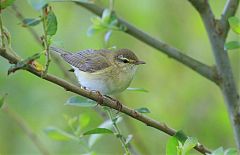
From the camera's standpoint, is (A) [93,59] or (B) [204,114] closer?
(A) [93,59]

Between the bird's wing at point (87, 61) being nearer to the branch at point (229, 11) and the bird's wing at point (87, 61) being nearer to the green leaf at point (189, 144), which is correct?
the branch at point (229, 11)

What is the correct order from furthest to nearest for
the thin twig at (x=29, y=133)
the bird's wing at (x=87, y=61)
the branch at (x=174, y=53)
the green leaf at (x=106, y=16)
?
the bird's wing at (x=87, y=61), the thin twig at (x=29, y=133), the branch at (x=174, y=53), the green leaf at (x=106, y=16)

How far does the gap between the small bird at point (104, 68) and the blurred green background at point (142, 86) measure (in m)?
1.22

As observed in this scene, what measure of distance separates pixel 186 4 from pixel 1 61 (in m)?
5.10

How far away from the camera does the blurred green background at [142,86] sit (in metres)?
6.21

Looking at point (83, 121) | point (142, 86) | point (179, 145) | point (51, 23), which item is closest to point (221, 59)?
point (83, 121)

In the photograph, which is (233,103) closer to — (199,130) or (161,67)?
(199,130)

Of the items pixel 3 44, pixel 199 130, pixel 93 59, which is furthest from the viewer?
pixel 199 130

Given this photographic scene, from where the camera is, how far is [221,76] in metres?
3.61

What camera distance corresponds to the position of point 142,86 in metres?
6.74

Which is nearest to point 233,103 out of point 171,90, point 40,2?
point 40,2

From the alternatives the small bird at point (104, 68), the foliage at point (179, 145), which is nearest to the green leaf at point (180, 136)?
the foliage at point (179, 145)

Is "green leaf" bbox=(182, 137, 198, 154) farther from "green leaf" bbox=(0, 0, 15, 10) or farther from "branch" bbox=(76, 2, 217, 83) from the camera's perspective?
"branch" bbox=(76, 2, 217, 83)

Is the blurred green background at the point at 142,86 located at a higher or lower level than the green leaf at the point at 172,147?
lower
